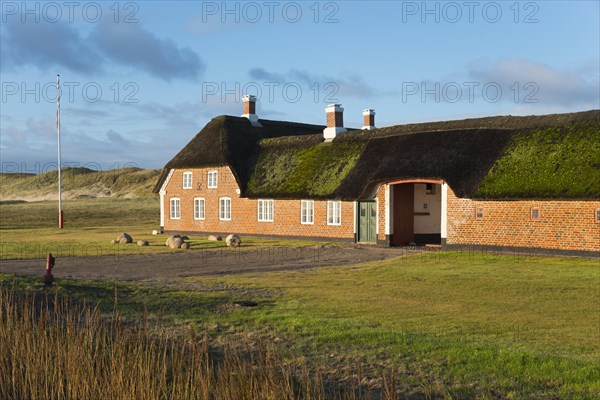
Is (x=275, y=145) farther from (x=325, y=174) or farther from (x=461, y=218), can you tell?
(x=461, y=218)

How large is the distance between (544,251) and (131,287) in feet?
51.7

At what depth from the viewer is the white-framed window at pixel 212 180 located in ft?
127

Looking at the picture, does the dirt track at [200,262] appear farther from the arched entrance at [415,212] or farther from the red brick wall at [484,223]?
the red brick wall at [484,223]

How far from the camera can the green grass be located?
8375mm

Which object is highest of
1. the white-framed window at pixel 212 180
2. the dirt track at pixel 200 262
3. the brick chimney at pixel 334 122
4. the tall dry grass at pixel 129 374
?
the brick chimney at pixel 334 122

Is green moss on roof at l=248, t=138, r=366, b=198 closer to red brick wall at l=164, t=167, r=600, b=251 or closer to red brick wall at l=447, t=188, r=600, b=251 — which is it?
red brick wall at l=164, t=167, r=600, b=251

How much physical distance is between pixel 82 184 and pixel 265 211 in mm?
113608

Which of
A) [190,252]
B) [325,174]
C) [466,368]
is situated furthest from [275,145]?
[466,368]

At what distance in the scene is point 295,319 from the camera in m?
11.6

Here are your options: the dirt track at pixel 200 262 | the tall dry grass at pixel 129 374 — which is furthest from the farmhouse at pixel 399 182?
the tall dry grass at pixel 129 374

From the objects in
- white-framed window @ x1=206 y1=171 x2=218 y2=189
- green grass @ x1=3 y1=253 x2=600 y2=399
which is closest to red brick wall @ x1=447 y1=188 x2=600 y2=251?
green grass @ x1=3 y1=253 x2=600 y2=399

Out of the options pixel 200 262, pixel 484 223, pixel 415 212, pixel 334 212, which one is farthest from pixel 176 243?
pixel 484 223

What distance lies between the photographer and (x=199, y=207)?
130ft

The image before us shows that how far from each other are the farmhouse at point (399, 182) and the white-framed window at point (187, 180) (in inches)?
4.6
